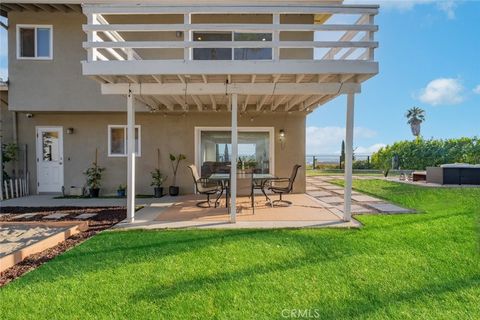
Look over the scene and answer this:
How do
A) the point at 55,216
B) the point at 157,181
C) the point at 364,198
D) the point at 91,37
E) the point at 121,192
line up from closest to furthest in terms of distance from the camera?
1. the point at 91,37
2. the point at 55,216
3. the point at 364,198
4. the point at 121,192
5. the point at 157,181

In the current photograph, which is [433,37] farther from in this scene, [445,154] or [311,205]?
[311,205]

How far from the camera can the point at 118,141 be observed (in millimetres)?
10125

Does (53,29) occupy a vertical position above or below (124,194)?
above

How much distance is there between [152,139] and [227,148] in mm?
2498

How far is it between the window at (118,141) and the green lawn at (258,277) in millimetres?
5345

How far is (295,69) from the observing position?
521 cm

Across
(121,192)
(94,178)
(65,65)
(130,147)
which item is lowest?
(121,192)

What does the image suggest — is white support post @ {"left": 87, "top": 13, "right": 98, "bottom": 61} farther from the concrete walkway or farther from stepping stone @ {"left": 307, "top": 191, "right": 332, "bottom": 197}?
stepping stone @ {"left": 307, "top": 191, "right": 332, "bottom": 197}

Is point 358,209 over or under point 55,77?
under

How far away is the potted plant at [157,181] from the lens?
957cm

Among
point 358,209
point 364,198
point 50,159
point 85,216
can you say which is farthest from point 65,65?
point 364,198

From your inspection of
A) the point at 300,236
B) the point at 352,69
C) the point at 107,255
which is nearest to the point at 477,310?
the point at 300,236

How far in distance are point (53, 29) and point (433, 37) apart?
50.8 feet

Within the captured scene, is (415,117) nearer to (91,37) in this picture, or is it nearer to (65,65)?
(65,65)
